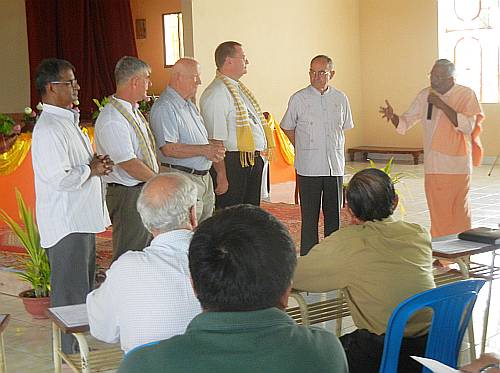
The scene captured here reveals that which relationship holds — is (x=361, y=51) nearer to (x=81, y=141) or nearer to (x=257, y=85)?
(x=257, y=85)

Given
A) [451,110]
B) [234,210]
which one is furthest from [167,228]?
[451,110]

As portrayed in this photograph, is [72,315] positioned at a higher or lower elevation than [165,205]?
lower

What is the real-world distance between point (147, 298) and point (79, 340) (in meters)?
0.52

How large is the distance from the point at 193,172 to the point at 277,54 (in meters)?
7.39

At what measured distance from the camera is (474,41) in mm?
12570

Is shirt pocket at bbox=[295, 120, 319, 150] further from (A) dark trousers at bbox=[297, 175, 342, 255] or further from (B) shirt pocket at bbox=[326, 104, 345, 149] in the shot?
(A) dark trousers at bbox=[297, 175, 342, 255]

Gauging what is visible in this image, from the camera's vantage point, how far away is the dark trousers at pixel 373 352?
2.75 meters

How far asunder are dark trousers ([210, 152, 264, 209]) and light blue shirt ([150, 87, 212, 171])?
0.36 meters

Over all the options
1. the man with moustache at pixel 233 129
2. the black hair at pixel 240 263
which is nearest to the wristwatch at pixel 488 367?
the black hair at pixel 240 263

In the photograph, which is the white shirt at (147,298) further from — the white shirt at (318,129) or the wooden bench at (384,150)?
the wooden bench at (384,150)

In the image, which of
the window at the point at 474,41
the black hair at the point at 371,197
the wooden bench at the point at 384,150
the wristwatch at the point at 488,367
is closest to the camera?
the wristwatch at the point at 488,367

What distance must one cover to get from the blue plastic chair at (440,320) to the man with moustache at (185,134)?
239cm

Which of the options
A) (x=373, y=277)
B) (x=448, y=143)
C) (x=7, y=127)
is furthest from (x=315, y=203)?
(x=373, y=277)

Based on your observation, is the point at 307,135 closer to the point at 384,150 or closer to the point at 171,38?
the point at 384,150
